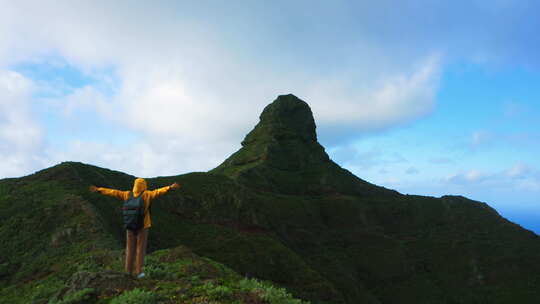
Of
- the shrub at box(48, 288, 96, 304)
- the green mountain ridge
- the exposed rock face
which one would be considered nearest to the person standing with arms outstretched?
the green mountain ridge

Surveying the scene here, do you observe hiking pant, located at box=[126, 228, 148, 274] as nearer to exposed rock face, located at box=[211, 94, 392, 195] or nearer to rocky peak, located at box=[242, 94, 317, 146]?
exposed rock face, located at box=[211, 94, 392, 195]

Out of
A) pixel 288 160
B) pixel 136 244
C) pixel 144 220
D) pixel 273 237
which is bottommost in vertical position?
pixel 136 244

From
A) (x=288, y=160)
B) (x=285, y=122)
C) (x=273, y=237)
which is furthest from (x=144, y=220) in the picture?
(x=285, y=122)

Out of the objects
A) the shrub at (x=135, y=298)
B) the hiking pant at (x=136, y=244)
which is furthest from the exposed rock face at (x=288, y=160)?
the shrub at (x=135, y=298)

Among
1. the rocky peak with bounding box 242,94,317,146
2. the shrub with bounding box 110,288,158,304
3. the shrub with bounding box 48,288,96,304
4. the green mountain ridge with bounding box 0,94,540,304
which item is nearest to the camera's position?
the shrub with bounding box 110,288,158,304

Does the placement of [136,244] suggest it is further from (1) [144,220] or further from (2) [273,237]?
(2) [273,237]

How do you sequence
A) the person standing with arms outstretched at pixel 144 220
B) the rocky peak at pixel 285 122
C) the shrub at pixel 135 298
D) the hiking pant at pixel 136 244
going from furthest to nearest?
the rocky peak at pixel 285 122 → the hiking pant at pixel 136 244 → the person standing with arms outstretched at pixel 144 220 → the shrub at pixel 135 298

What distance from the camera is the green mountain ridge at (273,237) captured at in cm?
2211

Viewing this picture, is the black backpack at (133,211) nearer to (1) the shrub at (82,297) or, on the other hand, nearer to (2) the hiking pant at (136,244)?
(2) the hiking pant at (136,244)

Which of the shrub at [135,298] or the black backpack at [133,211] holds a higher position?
the black backpack at [133,211]

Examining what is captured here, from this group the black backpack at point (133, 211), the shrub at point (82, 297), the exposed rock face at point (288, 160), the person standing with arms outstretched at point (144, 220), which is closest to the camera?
Result: the shrub at point (82, 297)

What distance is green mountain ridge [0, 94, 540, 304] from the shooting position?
2211 cm

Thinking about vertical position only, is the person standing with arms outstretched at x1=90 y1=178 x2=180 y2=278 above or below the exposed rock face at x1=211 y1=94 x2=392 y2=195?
Result: below

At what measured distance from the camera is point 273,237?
7562cm
